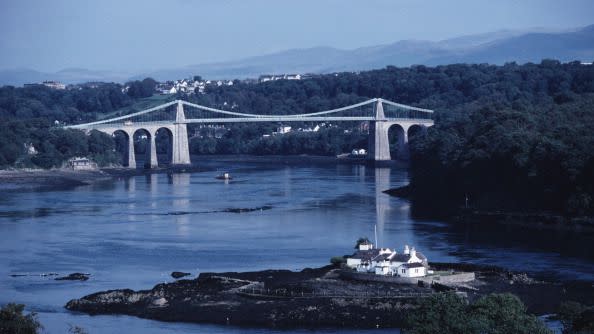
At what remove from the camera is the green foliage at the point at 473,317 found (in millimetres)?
16094

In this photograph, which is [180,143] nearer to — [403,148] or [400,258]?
[403,148]

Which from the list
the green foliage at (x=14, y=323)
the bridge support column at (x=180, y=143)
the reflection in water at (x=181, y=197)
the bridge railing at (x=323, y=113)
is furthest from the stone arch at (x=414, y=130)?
the green foliage at (x=14, y=323)

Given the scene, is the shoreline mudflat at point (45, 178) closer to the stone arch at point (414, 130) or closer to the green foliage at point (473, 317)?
the stone arch at point (414, 130)

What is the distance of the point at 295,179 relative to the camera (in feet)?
168

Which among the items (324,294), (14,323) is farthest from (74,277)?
(14,323)

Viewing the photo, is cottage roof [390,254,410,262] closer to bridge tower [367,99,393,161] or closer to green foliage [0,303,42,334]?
green foliage [0,303,42,334]

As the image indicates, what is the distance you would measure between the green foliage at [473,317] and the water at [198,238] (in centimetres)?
379

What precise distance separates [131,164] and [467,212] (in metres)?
26.0

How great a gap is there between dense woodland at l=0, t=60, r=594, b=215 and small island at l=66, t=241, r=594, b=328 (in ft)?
29.9

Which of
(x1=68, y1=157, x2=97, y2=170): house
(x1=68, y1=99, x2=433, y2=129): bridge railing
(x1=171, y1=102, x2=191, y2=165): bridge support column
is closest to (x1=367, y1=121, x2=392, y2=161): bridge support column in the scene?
(x1=68, y1=99, x2=433, y2=129): bridge railing

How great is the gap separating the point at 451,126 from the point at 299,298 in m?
27.9

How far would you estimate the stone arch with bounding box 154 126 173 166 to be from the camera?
2498 inches

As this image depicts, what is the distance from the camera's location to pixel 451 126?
4966cm

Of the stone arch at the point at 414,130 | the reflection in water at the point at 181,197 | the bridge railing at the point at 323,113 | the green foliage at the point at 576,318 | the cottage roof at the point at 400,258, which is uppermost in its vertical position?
the bridge railing at the point at 323,113
